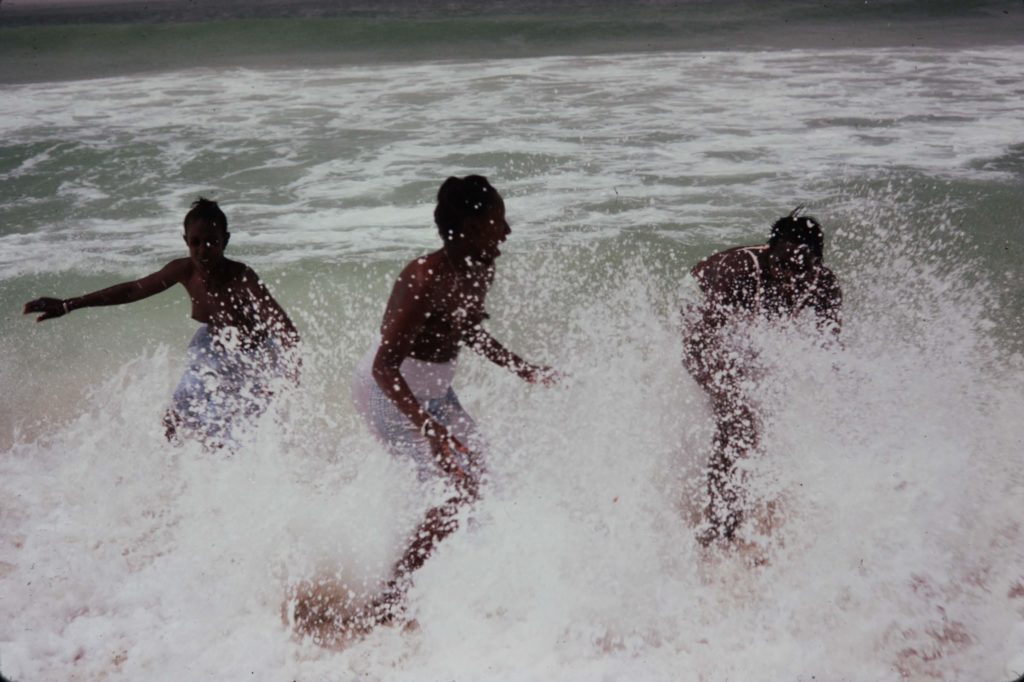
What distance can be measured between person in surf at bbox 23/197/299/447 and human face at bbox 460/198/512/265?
1.10 m

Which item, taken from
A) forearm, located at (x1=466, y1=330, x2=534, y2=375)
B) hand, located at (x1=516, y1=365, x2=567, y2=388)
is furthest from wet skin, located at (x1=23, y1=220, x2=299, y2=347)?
hand, located at (x1=516, y1=365, x2=567, y2=388)

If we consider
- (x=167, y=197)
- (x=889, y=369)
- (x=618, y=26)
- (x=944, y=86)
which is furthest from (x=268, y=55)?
(x=889, y=369)

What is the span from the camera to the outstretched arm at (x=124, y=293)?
11.8 feet

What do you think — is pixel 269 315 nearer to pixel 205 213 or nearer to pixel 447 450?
pixel 205 213

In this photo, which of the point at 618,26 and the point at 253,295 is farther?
the point at 618,26

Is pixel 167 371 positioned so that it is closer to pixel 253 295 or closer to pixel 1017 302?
pixel 253 295

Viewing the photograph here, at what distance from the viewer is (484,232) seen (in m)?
2.78

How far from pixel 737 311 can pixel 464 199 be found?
4.55 ft

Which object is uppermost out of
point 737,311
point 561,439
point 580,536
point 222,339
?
point 737,311

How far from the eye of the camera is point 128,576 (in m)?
3.73

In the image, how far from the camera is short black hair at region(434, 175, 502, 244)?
8.97ft

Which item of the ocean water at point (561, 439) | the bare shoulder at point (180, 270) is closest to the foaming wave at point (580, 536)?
the ocean water at point (561, 439)

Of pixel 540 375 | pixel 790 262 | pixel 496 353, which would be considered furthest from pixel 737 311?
pixel 496 353

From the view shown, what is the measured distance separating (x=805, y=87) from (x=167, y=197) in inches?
411
